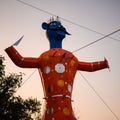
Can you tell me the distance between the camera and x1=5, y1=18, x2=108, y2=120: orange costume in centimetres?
1039

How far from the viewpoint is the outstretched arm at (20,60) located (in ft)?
34.6

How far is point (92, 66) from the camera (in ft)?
37.9

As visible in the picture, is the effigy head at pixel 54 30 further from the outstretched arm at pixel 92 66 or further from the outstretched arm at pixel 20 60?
the outstretched arm at pixel 92 66

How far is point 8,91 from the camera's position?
52.7 feet

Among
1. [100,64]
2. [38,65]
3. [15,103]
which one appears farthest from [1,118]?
[100,64]

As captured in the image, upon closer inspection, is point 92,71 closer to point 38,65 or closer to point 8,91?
point 38,65

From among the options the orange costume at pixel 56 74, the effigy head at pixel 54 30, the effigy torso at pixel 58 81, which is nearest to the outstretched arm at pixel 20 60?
the orange costume at pixel 56 74

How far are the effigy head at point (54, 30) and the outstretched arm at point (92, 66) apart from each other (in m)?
1.21

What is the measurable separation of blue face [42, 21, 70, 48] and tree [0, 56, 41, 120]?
5.20 m

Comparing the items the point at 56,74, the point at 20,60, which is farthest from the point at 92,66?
the point at 20,60

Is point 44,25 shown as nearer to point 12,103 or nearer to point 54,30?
point 54,30

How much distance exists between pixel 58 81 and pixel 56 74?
261 millimetres

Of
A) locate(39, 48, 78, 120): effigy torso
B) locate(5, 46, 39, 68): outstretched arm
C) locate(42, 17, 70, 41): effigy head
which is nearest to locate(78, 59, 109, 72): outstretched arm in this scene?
locate(39, 48, 78, 120): effigy torso

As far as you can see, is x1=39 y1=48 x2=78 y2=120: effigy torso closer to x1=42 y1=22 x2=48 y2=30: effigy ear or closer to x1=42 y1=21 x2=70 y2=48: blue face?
x1=42 y1=21 x2=70 y2=48: blue face
